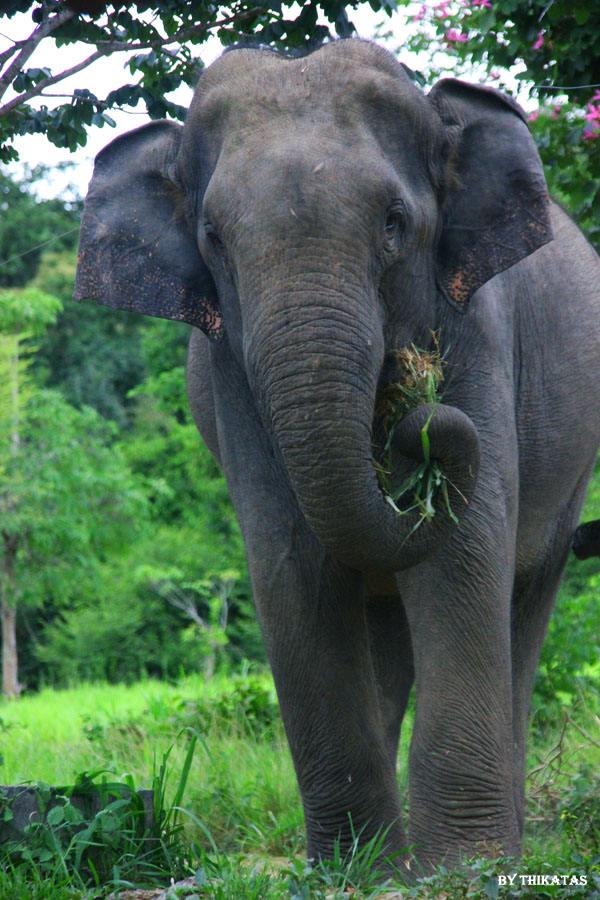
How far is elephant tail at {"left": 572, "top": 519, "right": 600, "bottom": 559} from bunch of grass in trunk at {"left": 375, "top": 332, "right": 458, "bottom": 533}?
1.62 m

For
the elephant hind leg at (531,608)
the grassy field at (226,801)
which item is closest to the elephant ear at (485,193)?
the elephant hind leg at (531,608)

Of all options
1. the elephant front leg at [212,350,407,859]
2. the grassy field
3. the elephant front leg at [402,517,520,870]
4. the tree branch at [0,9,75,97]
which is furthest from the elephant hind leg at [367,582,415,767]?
the tree branch at [0,9,75,97]

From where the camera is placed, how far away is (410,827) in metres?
4.70

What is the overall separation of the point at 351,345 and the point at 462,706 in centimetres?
127

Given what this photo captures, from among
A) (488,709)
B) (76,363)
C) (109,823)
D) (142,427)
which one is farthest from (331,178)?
(76,363)

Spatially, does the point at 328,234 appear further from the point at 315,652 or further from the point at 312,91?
the point at 315,652

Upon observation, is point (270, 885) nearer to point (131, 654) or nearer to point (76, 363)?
point (131, 654)

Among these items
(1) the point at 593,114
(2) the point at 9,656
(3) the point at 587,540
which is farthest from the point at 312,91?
(2) the point at 9,656

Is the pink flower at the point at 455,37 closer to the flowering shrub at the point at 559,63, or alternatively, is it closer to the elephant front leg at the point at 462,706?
the flowering shrub at the point at 559,63

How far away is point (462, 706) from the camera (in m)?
4.62

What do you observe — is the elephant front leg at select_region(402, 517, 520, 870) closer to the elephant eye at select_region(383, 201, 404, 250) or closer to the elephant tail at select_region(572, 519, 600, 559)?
the elephant eye at select_region(383, 201, 404, 250)

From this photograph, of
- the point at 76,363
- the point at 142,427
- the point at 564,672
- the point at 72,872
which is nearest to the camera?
the point at 72,872

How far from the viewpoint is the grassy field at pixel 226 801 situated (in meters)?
4.05

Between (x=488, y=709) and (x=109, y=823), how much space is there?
124 cm
